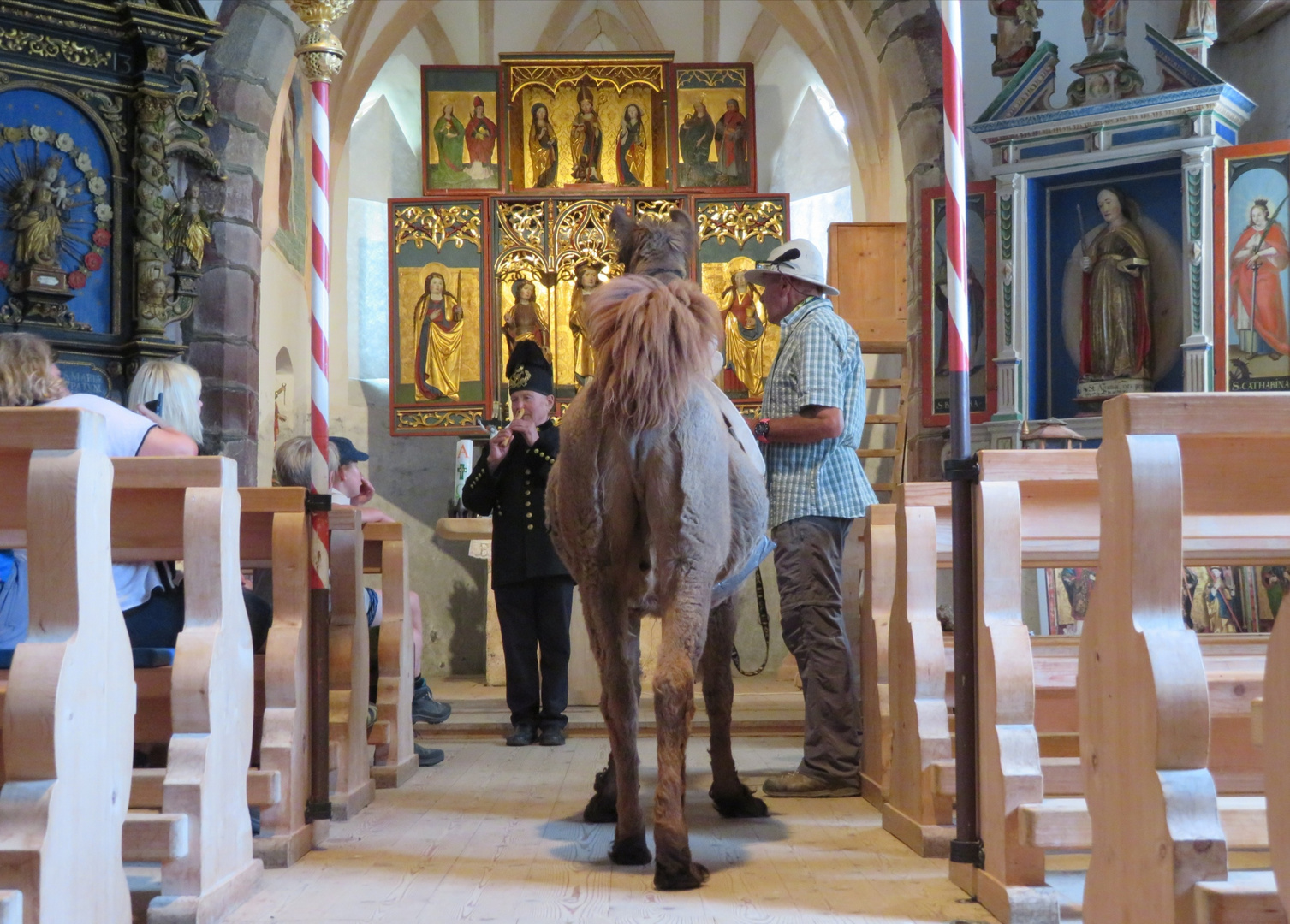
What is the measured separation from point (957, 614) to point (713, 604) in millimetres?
844

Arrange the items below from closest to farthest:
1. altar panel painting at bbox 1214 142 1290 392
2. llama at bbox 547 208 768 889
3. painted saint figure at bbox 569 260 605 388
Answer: llama at bbox 547 208 768 889
altar panel painting at bbox 1214 142 1290 392
painted saint figure at bbox 569 260 605 388

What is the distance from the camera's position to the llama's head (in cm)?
344

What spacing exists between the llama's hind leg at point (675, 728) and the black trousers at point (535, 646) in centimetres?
263

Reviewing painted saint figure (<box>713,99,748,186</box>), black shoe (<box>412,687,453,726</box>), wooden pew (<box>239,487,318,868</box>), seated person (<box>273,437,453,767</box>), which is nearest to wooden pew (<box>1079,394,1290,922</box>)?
wooden pew (<box>239,487,318,868</box>)

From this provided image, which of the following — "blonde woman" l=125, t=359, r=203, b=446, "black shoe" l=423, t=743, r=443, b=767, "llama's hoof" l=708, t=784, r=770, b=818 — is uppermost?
"blonde woman" l=125, t=359, r=203, b=446

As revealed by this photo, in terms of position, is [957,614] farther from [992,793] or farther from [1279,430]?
[1279,430]

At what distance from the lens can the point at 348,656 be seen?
4098mm

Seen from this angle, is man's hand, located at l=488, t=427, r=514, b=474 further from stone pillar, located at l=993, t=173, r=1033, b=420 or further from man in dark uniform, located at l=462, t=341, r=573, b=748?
stone pillar, located at l=993, t=173, r=1033, b=420

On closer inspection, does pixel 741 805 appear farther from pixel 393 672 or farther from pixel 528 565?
pixel 528 565

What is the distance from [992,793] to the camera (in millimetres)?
2789

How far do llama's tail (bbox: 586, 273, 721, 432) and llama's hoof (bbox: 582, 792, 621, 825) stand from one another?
1.23m

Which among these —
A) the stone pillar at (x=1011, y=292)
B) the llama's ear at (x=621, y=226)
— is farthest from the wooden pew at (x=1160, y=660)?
the stone pillar at (x=1011, y=292)

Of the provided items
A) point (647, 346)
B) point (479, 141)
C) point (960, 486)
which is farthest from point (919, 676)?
point (479, 141)

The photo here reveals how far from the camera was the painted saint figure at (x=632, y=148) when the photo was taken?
399 inches
